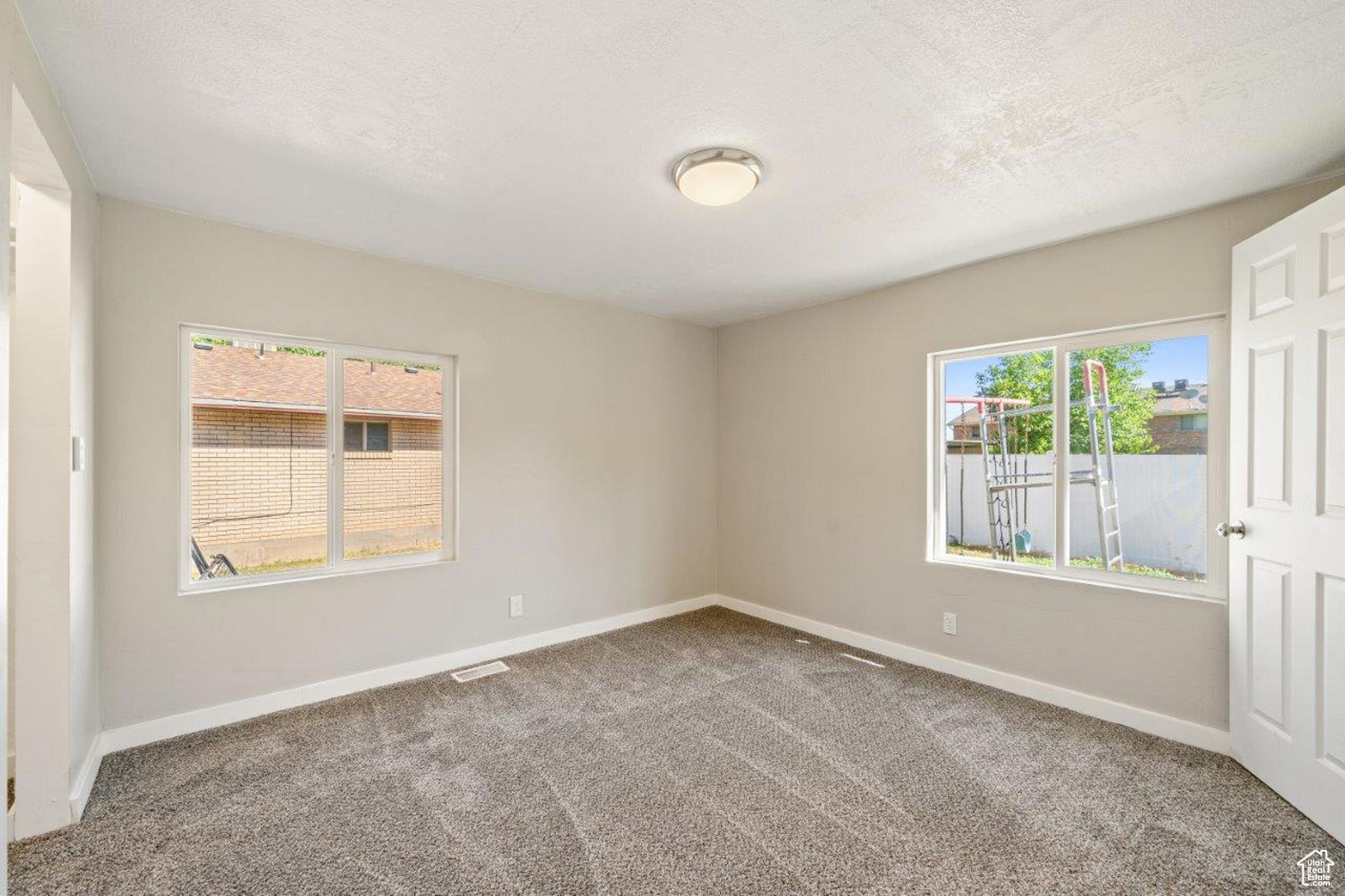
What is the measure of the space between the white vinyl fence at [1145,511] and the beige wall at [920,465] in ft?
0.79

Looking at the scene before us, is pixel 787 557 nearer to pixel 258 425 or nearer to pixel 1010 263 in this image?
pixel 1010 263

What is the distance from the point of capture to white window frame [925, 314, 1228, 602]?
2.65 metres

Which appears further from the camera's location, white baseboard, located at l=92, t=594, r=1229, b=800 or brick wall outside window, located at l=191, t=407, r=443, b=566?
brick wall outside window, located at l=191, t=407, r=443, b=566

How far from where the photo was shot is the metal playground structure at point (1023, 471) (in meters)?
3.06

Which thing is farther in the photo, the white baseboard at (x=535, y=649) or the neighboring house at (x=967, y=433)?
the neighboring house at (x=967, y=433)

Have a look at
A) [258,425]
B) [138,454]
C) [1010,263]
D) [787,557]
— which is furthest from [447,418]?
[1010,263]

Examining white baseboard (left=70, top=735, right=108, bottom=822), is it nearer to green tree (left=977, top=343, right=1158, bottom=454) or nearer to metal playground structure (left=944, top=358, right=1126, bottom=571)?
metal playground structure (left=944, top=358, right=1126, bottom=571)

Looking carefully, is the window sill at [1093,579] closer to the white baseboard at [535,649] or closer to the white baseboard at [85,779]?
the white baseboard at [535,649]

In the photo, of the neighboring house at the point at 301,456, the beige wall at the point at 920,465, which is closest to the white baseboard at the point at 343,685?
the neighboring house at the point at 301,456

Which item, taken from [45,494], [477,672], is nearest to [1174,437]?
[477,672]

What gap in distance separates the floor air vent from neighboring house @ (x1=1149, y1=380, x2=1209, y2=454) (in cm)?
378

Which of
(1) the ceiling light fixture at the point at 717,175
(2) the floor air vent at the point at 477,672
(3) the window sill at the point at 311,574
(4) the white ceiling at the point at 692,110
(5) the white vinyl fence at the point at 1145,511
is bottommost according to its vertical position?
(2) the floor air vent at the point at 477,672

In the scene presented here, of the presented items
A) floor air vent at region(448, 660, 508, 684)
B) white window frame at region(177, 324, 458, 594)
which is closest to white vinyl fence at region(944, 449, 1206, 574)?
floor air vent at region(448, 660, 508, 684)

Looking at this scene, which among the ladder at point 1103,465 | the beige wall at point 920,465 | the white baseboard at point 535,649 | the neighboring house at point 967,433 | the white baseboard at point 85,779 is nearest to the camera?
the white baseboard at point 85,779
